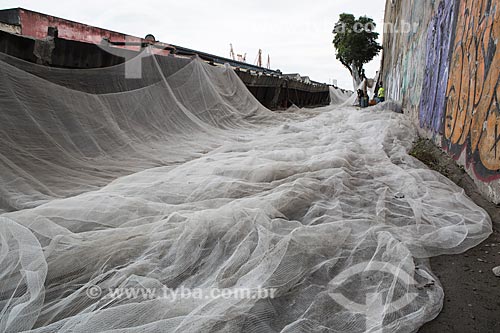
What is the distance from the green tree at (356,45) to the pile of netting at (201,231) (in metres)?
23.4

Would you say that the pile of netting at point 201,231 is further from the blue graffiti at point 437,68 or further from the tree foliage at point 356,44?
the tree foliage at point 356,44

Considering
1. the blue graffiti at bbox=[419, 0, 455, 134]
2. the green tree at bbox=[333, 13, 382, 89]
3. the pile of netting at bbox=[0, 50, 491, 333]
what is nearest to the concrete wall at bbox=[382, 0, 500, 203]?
the blue graffiti at bbox=[419, 0, 455, 134]

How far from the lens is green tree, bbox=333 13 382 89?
24516 mm

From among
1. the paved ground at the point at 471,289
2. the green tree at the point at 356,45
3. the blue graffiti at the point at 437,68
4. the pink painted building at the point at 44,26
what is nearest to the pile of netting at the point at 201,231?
the paved ground at the point at 471,289

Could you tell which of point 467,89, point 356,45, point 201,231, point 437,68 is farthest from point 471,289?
point 356,45

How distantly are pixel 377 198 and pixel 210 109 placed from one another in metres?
4.06

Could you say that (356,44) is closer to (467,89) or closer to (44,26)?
(44,26)

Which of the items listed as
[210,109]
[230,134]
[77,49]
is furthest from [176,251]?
[210,109]

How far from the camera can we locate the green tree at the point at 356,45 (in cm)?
2452

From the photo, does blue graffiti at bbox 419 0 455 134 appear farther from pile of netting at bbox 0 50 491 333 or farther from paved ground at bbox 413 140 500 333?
paved ground at bbox 413 140 500 333

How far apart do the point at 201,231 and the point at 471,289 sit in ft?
4.07

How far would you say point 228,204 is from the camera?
76.2 inches

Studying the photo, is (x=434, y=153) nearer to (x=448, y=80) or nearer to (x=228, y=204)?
(x=448, y=80)

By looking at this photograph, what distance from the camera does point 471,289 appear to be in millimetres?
1471
